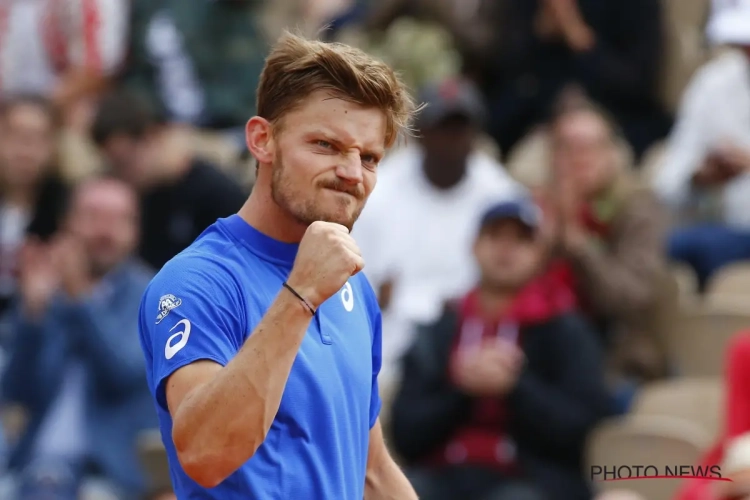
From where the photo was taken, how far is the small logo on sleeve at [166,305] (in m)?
2.60

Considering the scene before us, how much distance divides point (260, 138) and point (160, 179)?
4.66 metres

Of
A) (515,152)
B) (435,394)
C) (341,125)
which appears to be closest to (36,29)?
(515,152)

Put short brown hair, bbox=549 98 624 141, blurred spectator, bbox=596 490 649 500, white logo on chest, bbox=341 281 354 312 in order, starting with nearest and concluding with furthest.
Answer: white logo on chest, bbox=341 281 354 312 < blurred spectator, bbox=596 490 649 500 < short brown hair, bbox=549 98 624 141

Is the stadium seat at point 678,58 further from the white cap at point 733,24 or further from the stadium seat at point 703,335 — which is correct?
the stadium seat at point 703,335

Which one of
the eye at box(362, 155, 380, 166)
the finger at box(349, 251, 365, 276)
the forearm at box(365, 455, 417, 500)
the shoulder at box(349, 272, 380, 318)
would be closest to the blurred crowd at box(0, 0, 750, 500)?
the forearm at box(365, 455, 417, 500)

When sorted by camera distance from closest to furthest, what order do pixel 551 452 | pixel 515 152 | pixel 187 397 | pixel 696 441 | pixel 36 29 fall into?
pixel 187 397 → pixel 696 441 → pixel 551 452 → pixel 515 152 → pixel 36 29

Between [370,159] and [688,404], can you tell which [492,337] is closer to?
[688,404]

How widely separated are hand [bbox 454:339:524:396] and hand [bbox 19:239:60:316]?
2115 mm

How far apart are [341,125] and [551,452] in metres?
3.54

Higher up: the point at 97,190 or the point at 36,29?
the point at 36,29

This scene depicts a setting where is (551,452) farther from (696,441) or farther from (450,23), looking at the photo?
(450,23)

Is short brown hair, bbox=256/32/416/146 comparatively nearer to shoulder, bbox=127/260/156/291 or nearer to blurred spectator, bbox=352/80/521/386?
shoulder, bbox=127/260/156/291

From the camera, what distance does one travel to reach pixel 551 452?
5.94m

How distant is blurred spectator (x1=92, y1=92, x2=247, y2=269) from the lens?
7.19 meters
